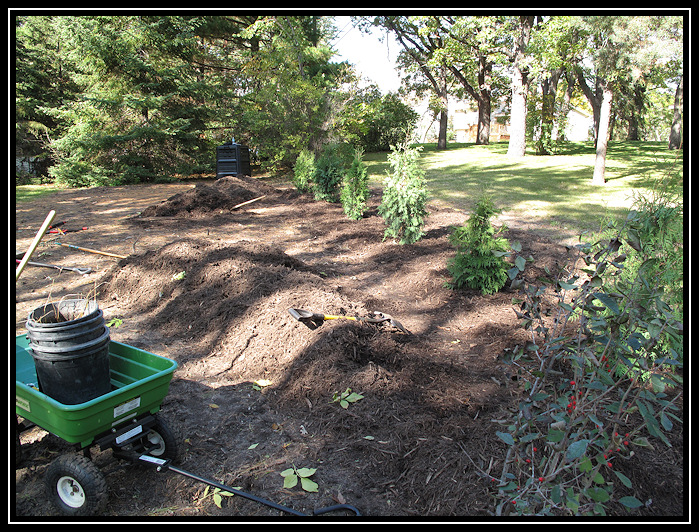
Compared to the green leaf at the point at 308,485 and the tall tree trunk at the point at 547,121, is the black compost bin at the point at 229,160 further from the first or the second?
the tall tree trunk at the point at 547,121

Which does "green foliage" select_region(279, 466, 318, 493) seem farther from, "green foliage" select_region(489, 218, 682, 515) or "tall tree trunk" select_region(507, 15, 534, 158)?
"tall tree trunk" select_region(507, 15, 534, 158)

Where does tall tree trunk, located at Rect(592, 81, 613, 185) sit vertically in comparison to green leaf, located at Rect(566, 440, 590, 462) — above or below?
above

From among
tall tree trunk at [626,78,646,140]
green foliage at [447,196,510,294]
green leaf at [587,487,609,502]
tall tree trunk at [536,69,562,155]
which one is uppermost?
tall tree trunk at [626,78,646,140]

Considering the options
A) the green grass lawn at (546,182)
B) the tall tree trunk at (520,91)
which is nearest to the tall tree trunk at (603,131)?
the green grass lawn at (546,182)

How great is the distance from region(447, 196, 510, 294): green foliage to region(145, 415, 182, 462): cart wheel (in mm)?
3849

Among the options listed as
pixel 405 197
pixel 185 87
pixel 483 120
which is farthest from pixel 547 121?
pixel 405 197

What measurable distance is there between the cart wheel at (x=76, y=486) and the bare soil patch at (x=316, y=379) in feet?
0.37

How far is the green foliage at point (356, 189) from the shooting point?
9.77 metres

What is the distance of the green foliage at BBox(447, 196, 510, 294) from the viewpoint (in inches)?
219

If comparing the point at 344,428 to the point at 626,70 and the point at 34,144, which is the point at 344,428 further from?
the point at 34,144

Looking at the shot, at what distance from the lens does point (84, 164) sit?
16.7 metres

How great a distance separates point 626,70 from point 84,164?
55.1 feet

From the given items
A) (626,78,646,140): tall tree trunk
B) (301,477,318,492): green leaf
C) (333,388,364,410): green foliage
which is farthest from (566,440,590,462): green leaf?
(626,78,646,140): tall tree trunk
